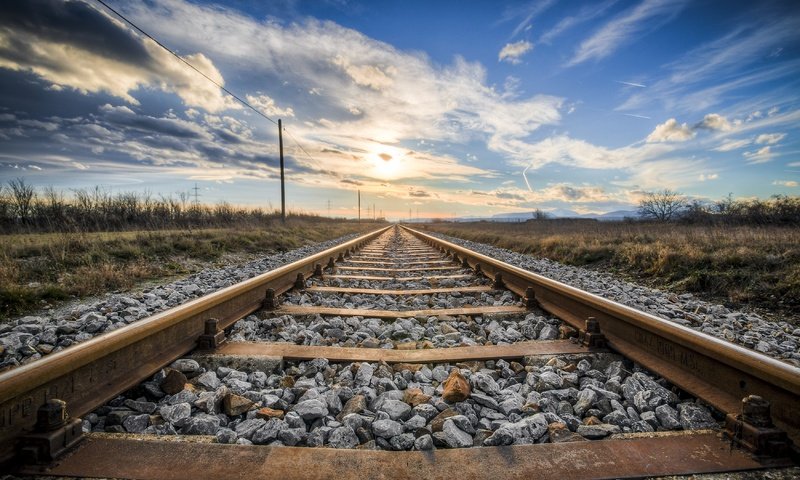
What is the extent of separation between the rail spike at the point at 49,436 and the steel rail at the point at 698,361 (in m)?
2.59

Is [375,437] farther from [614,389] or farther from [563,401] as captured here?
[614,389]

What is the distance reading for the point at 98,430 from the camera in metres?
1.67

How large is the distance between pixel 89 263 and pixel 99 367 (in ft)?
18.3

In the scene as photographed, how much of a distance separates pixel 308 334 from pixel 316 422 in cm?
120

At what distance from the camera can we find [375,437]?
5.29ft

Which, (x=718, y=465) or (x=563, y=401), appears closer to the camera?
(x=718, y=465)

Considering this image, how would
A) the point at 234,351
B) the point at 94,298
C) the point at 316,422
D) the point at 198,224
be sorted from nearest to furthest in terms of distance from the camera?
the point at 316,422
the point at 234,351
the point at 94,298
the point at 198,224

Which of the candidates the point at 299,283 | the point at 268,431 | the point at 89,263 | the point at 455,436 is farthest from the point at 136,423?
the point at 89,263

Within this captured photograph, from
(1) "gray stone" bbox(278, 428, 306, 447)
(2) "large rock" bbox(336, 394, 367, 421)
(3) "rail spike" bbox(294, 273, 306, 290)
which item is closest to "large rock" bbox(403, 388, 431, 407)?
(2) "large rock" bbox(336, 394, 367, 421)

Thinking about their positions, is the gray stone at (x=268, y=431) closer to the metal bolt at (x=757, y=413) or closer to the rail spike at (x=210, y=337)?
the rail spike at (x=210, y=337)

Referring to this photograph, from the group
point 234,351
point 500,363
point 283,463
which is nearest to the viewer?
point 283,463

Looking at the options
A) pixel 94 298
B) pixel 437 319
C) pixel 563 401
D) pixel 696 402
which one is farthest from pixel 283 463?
pixel 94 298

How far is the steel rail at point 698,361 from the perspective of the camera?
59.2 inches

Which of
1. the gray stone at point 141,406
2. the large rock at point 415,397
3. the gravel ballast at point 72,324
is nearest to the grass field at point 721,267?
the large rock at point 415,397
